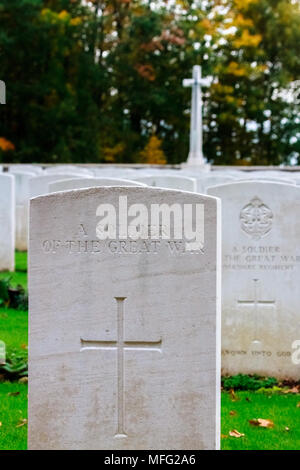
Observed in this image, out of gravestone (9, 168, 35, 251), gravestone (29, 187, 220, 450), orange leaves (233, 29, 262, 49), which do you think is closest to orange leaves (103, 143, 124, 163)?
orange leaves (233, 29, 262, 49)

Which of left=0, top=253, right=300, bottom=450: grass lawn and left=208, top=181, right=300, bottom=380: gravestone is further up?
left=208, top=181, right=300, bottom=380: gravestone

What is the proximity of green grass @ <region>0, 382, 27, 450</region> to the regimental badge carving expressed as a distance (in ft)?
6.65

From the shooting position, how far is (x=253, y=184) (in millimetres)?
5855

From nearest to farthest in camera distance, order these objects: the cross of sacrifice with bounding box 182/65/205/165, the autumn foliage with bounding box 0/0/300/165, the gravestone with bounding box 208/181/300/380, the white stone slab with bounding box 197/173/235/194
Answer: the gravestone with bounding box 208/181/300/380 → the white stone slab with bounding box 197/173/235/194 → the cross of sacrifice with bounding box 182/65/205/165 → the autumn foliage with bounding box 0/0/300/165

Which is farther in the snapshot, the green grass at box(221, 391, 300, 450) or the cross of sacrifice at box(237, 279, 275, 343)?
the cross of sacrifice at box(237, 279, 275, 343)

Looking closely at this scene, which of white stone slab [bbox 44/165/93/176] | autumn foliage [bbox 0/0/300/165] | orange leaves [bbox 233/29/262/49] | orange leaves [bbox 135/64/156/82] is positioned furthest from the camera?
orange leaves [bbox 233/29/262/49]

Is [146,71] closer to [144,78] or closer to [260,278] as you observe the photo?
[144,78]

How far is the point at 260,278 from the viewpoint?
590 cm

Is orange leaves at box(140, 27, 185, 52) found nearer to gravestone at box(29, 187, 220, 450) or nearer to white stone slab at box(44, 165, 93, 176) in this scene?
white stone slab at box(44, 165, 93, 176)

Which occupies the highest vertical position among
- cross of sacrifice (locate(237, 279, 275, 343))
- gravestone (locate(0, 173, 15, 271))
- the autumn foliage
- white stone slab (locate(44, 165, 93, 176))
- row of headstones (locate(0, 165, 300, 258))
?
the autumn foliage

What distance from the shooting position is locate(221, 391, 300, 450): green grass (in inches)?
176

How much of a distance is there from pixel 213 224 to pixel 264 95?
26854mm

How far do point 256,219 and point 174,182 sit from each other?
11.6 feet

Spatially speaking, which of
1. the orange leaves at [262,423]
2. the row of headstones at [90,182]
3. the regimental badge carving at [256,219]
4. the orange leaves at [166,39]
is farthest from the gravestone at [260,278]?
the orange leaves at [166,39]
